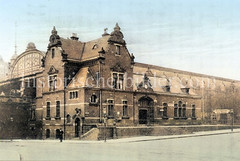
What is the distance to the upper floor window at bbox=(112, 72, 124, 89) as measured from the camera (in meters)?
44.3

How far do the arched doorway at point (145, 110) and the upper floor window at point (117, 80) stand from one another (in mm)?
4419

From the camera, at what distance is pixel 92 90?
41281 mm

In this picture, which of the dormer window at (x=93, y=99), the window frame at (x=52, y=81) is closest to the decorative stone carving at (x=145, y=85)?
the dormer window at (x=93, y=99)

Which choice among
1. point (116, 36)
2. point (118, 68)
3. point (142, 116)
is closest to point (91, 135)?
point (118, 68)

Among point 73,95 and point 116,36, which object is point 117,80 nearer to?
point 116,36

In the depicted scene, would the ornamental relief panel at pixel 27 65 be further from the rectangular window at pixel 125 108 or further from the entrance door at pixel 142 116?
the entrance door at pixel 142 116

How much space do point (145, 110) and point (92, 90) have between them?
10950 mm

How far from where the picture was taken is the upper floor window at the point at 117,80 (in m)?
44.3

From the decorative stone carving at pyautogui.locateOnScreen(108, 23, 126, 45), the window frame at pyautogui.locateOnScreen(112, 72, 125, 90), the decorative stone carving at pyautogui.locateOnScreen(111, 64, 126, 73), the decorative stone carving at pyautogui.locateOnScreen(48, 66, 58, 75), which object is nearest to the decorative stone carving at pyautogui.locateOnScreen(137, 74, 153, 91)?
the window frame at pyautogui.locateOnScreen(112, 72, 125, 90)

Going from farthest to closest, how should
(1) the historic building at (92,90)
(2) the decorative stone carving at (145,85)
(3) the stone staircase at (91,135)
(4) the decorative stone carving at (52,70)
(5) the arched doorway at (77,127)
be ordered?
(2) the decorative stone carving at (145,85), (4) the decorative stone carving at (52,70), (1) the historic building at (92,90), (5) the arched doorway at (77,127), (3) the stone staircase at (91,135)

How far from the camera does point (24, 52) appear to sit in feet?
199

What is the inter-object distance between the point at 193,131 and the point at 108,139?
57.0ft

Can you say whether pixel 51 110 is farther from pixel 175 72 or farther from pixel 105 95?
pixel 175 72

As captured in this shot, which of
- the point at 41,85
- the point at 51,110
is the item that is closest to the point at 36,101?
the point at 41,85
